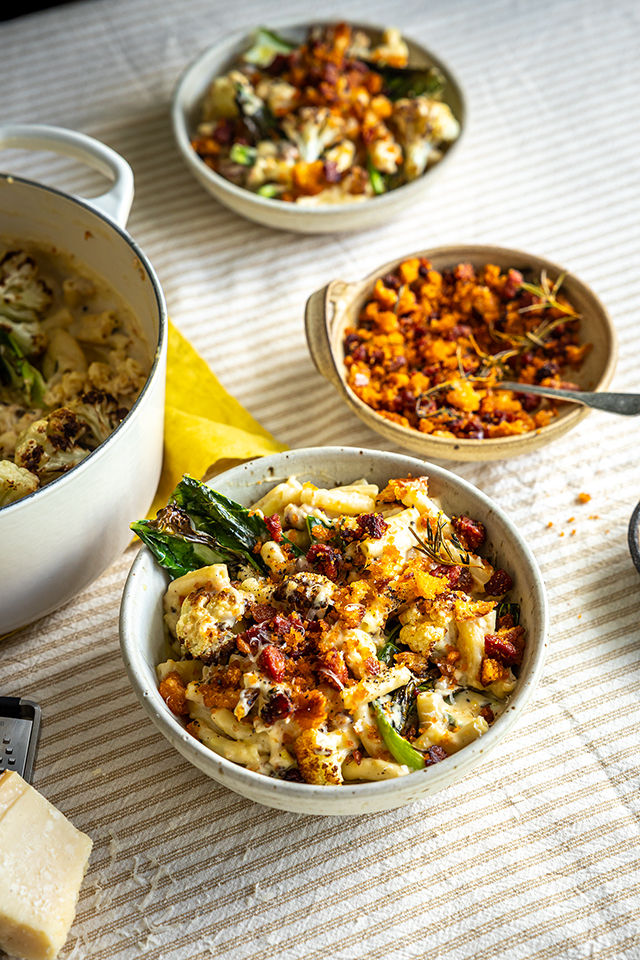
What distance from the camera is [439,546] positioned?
1231 mm

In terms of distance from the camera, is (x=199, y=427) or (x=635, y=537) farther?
(x=199, y=427)

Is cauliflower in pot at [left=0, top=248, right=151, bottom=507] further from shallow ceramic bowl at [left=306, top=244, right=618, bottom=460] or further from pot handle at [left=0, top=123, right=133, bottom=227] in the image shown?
shallow ceramic bowl at [left=306, top=244, right=618, bottom=460]

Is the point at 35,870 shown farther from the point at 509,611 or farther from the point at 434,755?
the point at 509,611

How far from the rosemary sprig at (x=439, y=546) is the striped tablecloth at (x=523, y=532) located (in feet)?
0.87

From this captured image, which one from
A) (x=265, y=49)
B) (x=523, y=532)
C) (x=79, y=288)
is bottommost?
(x=523, y=532)

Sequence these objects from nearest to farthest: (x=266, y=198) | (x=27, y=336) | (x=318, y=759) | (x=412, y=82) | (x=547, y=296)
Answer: (x=318, y=759) < (x=27, y=336) < (x=547, y=296) < (x=266, y=198) < (x=412, y=82)

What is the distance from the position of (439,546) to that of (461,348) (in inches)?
22.3

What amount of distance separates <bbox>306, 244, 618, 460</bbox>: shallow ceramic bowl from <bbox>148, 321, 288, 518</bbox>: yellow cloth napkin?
0.63 ft

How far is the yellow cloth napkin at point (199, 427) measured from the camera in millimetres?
1512

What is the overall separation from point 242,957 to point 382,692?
391 mm

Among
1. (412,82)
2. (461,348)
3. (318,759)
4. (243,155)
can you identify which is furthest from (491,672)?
(412,82)

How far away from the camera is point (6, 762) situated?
1.17m

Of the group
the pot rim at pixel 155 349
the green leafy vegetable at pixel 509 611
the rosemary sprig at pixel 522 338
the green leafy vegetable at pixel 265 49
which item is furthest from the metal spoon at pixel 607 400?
the green leafy vegetable at pixel 265 49

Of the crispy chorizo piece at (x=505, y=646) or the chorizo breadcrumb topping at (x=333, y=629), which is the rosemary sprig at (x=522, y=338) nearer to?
the chorizo breadcrumb topping at (x=333, y=629)
